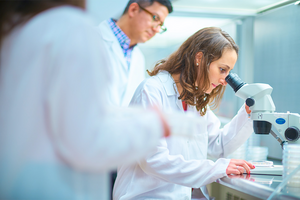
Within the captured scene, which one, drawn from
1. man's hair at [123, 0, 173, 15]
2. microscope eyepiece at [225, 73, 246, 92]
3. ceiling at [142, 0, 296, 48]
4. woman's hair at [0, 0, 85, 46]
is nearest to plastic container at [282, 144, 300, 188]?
microscope eyepiece at [225, 73, 246, 92]

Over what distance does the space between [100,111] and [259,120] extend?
102 centimetres

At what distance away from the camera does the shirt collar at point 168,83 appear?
4.90 ft

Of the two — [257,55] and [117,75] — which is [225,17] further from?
[117,75]

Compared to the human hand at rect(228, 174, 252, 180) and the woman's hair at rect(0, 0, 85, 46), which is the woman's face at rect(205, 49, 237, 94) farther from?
the woman's hair at rect(0, 0, 85, 46)

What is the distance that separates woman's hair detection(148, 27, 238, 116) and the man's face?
0.59 meters

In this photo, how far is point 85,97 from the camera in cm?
59

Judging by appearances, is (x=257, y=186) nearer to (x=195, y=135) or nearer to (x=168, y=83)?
(x=195, y=135)

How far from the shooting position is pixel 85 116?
582mm

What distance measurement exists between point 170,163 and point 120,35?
1.35m

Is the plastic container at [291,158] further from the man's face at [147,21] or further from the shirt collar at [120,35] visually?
the shirt collar at [120,35]

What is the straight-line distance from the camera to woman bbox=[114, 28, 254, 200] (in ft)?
4.20

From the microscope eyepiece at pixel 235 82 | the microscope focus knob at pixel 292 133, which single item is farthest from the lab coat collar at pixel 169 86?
the microscope focus knob at pixel 292 133

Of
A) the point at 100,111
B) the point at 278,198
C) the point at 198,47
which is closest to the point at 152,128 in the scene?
the point at 100,111

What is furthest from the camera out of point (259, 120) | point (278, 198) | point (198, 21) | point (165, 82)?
point (198, 21)
